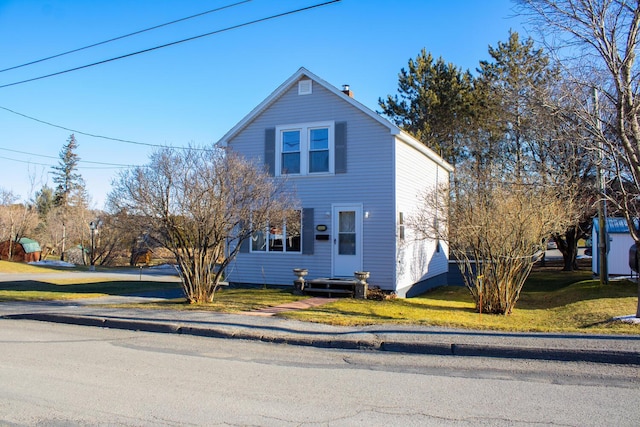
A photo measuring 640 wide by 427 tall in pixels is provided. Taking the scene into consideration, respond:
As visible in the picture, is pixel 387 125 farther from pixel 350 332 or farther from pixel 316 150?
pixel 350 332

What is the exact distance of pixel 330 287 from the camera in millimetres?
14328

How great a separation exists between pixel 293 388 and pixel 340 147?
35.0ft

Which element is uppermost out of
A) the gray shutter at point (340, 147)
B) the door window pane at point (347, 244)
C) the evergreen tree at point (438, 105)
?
the evergreen tree at point (438, 105)

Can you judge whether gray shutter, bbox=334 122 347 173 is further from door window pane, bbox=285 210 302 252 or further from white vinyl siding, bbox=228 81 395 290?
door window pane, bbox=285 210 302 252

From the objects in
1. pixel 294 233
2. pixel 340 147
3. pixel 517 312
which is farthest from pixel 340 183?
pixel 517 312

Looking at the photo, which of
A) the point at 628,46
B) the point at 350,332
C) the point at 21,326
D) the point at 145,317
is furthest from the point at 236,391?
the point at 628,46

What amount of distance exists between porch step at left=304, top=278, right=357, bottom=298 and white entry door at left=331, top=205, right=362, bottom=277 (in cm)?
84

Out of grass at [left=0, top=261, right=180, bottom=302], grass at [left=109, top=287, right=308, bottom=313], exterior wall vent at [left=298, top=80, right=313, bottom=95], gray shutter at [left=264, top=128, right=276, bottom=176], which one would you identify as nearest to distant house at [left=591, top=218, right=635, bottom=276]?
exterior wall vent at [left=298, top=80, right=313, bottom=95]

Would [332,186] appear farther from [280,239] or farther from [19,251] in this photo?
[19,251]

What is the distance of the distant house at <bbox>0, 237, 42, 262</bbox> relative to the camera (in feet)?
115

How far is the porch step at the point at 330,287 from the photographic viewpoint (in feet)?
46.2

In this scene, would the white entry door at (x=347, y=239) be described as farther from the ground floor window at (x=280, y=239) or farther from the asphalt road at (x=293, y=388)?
the asphalt road at (x=293, y=388)

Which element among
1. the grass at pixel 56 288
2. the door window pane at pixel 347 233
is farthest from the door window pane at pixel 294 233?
the grass at pixel 56 288

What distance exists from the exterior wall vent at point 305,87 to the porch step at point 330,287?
6075mm
